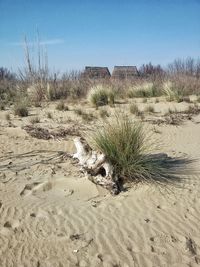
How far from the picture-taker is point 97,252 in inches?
162

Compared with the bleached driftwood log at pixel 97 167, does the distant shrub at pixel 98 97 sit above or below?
above

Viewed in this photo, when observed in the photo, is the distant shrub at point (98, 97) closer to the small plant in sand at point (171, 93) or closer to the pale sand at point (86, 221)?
the small plant in sand at point (171, 93)

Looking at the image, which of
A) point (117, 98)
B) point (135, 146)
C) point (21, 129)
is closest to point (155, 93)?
point (117, 98)

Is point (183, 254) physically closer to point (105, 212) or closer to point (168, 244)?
point (168, 244)

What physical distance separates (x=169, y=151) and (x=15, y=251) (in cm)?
473

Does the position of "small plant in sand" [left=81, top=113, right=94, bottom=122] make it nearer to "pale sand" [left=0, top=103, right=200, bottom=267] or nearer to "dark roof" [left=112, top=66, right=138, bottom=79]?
"pale sand" [left=0, top=103, right=200, bottom=267]

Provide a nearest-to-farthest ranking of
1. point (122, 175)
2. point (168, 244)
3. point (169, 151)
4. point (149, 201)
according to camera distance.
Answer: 1. point (168, 244)
2. point (149, 201)
3. point (122, 175)
4. point (169, 151)

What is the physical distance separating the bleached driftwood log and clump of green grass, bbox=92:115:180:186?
0.41 ft

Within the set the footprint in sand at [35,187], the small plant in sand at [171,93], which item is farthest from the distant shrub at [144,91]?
the footprint in sand at [35,187]

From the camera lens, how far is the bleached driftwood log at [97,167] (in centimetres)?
575

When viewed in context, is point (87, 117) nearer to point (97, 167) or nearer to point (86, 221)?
point (97, 167)

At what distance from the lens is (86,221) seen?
480 cm

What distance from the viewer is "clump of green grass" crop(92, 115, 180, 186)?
19.8 feet

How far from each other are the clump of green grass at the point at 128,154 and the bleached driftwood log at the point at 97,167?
0.12 meters
